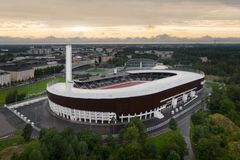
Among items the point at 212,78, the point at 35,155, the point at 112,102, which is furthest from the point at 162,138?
A: the point at 212,78

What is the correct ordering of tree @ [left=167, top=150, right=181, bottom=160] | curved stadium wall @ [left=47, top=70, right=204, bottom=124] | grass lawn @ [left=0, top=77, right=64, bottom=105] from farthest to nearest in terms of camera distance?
grass lawn @ [left=0, top=77, right=64, bottom=105]
curved stadium wall @ [left=47, top=70, right=204, bottom=124]
tree @ [left=167, top=150, right=181, bottom=160]

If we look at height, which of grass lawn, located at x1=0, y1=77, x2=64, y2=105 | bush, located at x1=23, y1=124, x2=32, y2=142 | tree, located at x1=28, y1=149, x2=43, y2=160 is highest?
tree, located at x1=28, y1=149, x2=43, y2=160

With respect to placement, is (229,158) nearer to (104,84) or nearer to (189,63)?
(104,84)

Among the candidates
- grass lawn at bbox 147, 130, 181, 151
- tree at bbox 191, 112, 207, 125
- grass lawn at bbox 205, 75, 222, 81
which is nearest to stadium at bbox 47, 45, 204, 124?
grass lawn at bbox 147, 130, 181, 151

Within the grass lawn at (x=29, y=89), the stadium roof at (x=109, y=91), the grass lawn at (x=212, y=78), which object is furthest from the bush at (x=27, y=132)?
the grass lawn at (x=212, y=78)

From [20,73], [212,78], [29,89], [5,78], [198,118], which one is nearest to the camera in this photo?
[198,118]

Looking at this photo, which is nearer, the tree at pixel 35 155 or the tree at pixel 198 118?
the tree at pixel 35 155

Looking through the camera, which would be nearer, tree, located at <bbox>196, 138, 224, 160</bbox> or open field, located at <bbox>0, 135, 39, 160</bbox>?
tree, located at <bbox>196, 138, 224, 160</bbox>

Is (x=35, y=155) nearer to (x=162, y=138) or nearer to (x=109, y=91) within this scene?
(x=162, y=138)

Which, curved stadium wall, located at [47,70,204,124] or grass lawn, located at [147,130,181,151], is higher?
curved stadium wall, located at [47,70,204,124]

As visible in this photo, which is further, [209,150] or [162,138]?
[162,138]

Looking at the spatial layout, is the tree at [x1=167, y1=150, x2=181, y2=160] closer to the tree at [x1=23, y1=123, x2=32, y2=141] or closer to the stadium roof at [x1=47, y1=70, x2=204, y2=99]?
the stadium roof at [x1=47, y1=70, x2=204, y2=99]

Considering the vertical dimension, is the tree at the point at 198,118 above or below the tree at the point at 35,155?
below

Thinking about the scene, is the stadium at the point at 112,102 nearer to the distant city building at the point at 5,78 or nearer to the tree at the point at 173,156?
the tree at the point at 173,156
